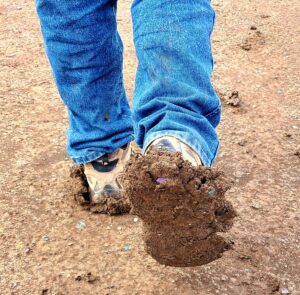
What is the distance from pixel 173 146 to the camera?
129cm

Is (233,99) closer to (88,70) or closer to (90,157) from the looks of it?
(90,157)

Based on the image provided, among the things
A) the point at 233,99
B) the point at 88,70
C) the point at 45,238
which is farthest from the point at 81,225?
the point at 233,99

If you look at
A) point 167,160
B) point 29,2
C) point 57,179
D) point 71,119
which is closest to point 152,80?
point 167,160

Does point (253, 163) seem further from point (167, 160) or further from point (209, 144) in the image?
point (167, 160)

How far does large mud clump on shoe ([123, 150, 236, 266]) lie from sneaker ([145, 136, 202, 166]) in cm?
2

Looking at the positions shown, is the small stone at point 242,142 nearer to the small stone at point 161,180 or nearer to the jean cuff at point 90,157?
the jean cuff at point 90,157

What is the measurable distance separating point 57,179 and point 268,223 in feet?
2.51

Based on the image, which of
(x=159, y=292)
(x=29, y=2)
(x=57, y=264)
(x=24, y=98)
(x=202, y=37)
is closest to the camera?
(x=202, y=37)

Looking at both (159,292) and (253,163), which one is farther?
(253,163)

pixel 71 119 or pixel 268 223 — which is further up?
pixel 71 119

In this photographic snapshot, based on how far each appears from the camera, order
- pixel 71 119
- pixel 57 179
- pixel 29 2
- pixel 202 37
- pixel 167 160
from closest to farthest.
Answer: pixel 167 160
pixel 202 37
pixel 71 119
pixel 57 179
pixel 29 2

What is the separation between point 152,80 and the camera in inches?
55.9

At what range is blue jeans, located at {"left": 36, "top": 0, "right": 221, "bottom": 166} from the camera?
1.37m

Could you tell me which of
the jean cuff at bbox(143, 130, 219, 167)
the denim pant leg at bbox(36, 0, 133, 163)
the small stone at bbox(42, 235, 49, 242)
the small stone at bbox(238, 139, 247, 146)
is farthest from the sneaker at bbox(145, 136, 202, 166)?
the small stone at bbox(238, 139, 247, 146)
